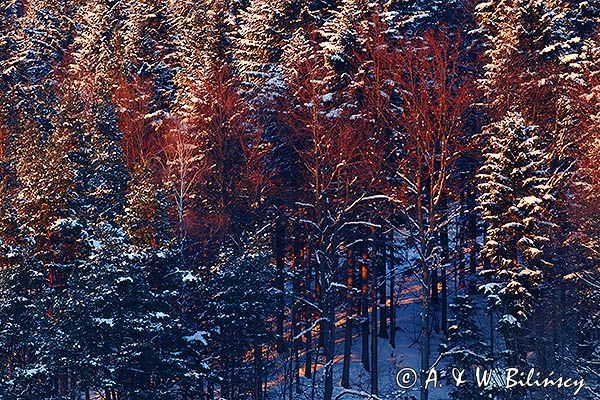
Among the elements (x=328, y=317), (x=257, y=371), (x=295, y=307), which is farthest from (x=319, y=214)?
(x=257, y=371)

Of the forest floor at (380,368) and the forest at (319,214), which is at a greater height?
the forest at (319,214)

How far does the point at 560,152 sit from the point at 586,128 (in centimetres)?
156

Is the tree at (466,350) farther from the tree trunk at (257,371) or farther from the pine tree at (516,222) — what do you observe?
the tree trunk at (257,371)

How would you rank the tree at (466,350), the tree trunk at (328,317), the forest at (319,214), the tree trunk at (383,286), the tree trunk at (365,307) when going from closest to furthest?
the forest at (319,214), the tree at (466,350), the tree trunk at (328,317), the tree trunk at (383,286), the tree trunk at (365,307)

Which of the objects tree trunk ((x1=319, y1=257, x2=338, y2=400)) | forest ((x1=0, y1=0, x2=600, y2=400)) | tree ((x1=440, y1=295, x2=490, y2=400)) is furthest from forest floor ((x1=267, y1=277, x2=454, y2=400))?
tree ((x1=440, y1=295, x2=490, y2=400))

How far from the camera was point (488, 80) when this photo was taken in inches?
1276

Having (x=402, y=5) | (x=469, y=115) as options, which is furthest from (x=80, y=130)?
(x=469, y=115)

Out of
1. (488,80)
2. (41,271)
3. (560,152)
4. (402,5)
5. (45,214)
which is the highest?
(402,5)

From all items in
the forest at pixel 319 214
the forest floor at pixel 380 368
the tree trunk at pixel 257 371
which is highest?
the forest at pixel 319 214

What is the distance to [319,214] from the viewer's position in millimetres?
29547

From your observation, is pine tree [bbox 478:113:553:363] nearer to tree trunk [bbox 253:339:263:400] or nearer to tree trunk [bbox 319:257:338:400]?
tree trunk [bbox 319:257:338:400]

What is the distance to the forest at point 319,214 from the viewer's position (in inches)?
1001

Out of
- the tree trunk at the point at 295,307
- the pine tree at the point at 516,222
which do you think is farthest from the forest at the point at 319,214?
the tree trunk at the point at 295,307

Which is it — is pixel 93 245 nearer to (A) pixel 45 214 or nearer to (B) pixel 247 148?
(A) pixel 45 214
